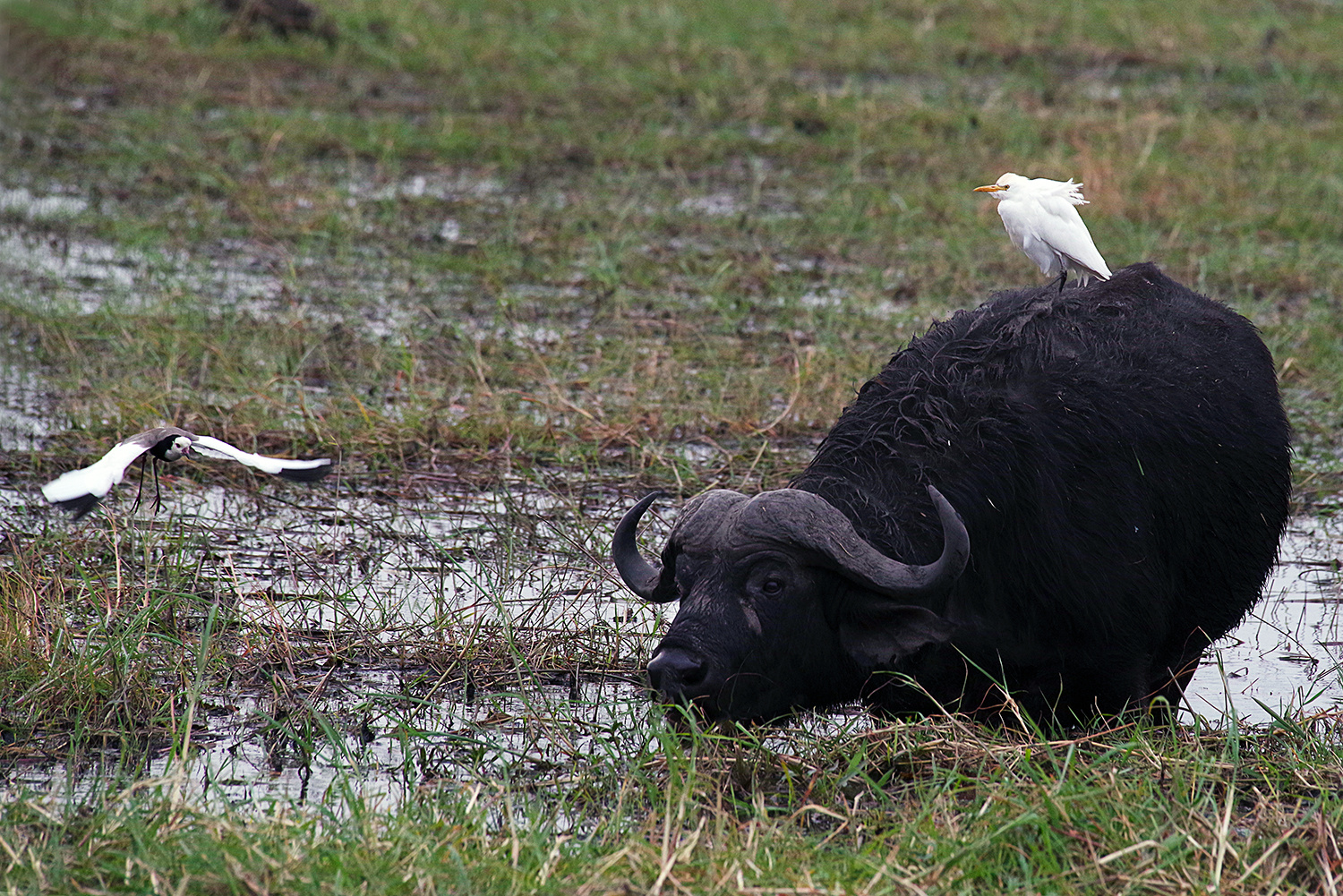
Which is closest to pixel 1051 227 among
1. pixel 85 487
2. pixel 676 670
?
pixel 676 670

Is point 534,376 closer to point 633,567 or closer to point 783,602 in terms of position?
point 633,567

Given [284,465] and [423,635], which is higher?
[284,465]

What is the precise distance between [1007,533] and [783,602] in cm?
64

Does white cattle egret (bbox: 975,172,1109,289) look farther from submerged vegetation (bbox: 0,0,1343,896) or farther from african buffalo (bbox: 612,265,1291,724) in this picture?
submerged vegetation (bbox: 0,0,1343,896)

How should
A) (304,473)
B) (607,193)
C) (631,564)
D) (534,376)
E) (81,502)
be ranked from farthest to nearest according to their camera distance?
(607,193)
(534,376)
(631,564)
(304,473)
(81,502)

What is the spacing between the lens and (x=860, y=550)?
3.71 meters

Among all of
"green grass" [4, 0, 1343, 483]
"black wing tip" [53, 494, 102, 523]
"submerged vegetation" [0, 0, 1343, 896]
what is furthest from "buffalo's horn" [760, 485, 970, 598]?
"green grass" [4, 0, 1343, 483]

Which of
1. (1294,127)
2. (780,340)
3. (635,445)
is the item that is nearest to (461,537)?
(635,445)

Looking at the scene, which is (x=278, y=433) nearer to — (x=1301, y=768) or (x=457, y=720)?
(x=457, y=720)

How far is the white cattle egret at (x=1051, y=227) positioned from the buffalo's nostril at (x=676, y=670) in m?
1.81

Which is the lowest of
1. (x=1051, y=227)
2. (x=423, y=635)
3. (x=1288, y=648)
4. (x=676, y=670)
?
(x=423, y=635)

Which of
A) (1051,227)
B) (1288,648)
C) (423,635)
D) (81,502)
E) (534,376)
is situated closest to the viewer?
(81,502)

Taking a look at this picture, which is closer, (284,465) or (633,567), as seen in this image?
(284,465)

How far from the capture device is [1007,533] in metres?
4.00
